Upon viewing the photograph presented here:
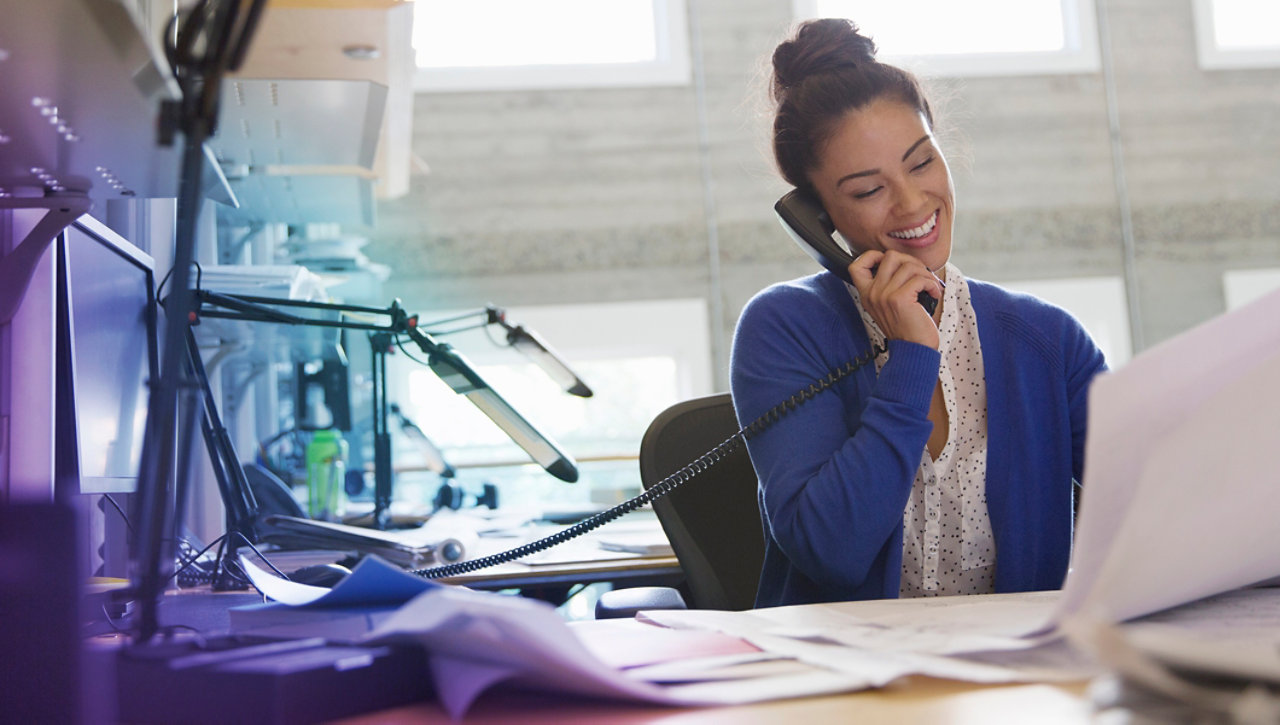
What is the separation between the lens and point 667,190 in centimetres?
468

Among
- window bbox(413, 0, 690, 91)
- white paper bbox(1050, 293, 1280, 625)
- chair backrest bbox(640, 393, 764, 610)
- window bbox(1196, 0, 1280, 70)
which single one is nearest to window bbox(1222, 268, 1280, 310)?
window bbox(1196, 0, 1280, 70)

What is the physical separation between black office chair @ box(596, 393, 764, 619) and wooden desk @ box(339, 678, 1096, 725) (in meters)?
1.06

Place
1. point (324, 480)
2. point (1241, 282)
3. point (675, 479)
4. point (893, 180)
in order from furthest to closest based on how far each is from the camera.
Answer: point (1241, 282)
point (324, 480)
point (675, 479)
point (893, 180)

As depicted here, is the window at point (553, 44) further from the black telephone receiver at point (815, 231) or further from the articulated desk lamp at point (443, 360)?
the black telephone receiver at point (815, 231)

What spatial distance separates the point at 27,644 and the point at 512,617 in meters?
0.19

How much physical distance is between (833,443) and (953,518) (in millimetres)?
190

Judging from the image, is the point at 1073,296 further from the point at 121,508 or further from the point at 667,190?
the point at 121,508

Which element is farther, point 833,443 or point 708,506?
point 708,506

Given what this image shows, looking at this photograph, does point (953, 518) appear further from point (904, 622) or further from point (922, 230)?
point (904, 622)

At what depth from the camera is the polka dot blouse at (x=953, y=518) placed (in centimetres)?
116

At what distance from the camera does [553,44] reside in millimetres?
4734

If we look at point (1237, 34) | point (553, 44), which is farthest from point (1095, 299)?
point (553, 44)

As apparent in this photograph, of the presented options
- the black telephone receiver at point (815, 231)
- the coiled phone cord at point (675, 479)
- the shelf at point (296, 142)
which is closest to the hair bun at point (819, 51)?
the black telephone receiver at point (815, 231)

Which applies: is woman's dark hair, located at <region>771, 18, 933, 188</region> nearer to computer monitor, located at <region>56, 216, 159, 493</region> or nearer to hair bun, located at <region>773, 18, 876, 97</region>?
hair bun, located at <region>773, 18, 876, 97</region>
